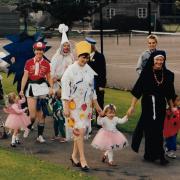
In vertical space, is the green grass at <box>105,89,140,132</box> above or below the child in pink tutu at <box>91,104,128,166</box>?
below

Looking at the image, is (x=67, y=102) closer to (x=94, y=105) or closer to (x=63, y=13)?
(x=94, y=105)

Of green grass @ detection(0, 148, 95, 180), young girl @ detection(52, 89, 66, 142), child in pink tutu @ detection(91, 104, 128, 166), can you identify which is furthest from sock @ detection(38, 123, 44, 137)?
child in pink tutu @ detection(91, 104, 128, 166)

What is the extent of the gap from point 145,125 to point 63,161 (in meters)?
1.38

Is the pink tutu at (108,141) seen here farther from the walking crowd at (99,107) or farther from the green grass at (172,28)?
the green grass at (172,28)

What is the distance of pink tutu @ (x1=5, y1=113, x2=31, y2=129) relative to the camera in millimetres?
9805

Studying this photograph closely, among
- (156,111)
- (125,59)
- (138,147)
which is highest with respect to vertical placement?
(156,111)

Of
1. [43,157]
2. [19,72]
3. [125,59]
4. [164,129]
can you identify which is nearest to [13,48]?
[19,72]

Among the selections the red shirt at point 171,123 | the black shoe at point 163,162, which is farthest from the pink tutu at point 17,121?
the black shoe at point 163,162

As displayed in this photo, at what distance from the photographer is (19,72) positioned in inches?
455

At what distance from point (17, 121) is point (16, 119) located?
45 millimetres

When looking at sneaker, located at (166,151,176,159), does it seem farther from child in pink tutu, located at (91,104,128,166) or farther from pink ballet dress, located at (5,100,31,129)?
pink ballet dress, located at (5,100,31,129)

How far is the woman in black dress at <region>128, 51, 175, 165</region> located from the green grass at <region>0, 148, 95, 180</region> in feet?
4.57

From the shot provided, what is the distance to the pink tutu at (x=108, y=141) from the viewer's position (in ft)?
27.8

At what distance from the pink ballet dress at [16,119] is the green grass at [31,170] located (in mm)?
1099
